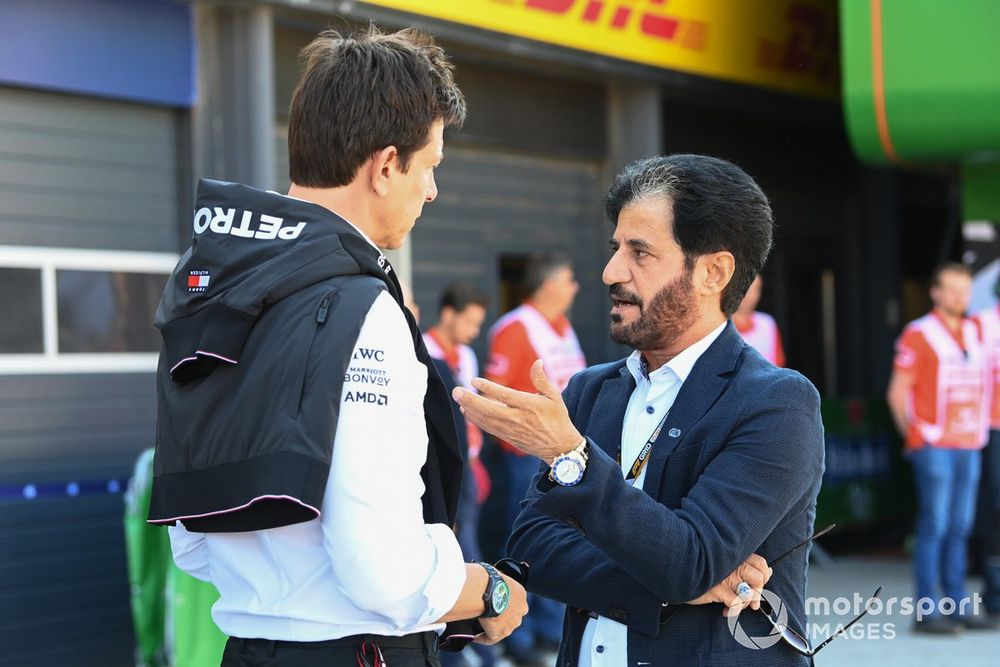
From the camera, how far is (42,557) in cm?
591

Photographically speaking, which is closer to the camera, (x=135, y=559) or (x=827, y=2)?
(x=135, y=559)

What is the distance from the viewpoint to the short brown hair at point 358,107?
202cm

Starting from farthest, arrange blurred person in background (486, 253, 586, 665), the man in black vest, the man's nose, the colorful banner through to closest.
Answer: the colorful banner
blurred person in background (486, 253, 586, 665)
the man's nose
the man in black vest

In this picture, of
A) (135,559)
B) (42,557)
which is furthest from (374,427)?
(42,557)

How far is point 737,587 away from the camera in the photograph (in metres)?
2.28

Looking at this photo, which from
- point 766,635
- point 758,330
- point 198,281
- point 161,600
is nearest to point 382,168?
point 198,281

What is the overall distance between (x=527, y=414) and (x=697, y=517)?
395 millimetres

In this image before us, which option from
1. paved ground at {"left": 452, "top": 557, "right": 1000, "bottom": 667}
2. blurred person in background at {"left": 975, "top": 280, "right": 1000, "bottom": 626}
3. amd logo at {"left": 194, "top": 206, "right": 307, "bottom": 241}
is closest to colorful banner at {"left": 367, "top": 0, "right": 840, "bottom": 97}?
blurred person in background at {"left": 975, "top": 280, "right": 1000, "bottom": 626}

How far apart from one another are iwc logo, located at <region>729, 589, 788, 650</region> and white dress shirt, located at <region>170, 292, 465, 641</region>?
1.99 ft

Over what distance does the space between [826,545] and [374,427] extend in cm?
966

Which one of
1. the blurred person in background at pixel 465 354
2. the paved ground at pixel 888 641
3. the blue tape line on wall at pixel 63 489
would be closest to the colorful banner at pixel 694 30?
the blurred person in background at pixel 465 354

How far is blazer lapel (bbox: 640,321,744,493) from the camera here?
2.38 m

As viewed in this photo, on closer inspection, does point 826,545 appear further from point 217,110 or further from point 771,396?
point 771,396

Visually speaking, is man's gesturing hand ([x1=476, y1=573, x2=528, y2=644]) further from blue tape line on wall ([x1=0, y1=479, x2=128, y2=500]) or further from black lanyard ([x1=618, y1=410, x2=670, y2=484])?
blue tape line on wall ([x1=0, y1=479, x2=128, y2=500])
